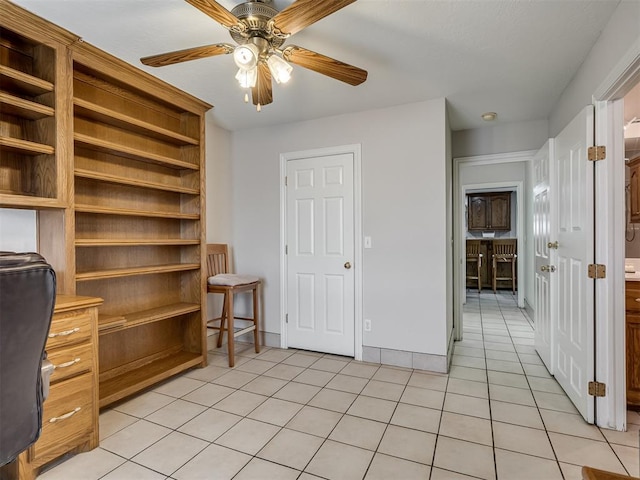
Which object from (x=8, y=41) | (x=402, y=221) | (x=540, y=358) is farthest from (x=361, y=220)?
(x=8, y=41)

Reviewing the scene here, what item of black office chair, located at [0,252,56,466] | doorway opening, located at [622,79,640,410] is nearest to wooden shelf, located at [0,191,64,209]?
black office chair, located at [0,252,56,466]

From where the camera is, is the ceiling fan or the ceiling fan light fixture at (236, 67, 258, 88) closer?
the ceiling fan

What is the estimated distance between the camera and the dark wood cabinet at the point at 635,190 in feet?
A: 10.1

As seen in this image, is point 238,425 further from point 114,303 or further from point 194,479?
point 114,303

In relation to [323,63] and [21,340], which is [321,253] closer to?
[323,63]

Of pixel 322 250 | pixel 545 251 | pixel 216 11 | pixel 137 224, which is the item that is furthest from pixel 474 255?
pixel 216 11

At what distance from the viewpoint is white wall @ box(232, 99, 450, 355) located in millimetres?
2936

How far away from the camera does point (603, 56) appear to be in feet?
6.38

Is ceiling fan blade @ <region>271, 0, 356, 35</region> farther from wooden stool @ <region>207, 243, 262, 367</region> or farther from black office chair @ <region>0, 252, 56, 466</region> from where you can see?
wooden stool @ <region>207, 243, 262, 367</region>

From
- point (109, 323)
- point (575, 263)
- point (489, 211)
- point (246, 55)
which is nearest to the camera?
point (246, 55)

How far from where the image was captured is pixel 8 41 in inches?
76.3

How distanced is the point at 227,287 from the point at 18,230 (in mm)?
1521

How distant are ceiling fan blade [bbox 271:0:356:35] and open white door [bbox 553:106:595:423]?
1755 mm

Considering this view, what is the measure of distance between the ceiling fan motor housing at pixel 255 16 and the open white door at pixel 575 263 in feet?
6.50
